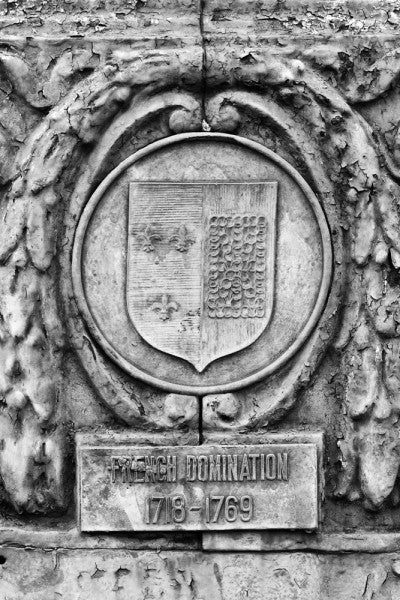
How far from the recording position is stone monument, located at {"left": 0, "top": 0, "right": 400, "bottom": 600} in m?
4.74

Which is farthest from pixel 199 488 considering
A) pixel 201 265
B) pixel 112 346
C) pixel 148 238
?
pixel 148 238

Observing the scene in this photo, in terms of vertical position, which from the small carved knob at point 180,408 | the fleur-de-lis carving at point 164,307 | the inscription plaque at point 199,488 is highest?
the fleur-de-lis carving at point 164,307

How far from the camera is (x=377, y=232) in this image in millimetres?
4816

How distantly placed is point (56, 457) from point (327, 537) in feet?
2.80

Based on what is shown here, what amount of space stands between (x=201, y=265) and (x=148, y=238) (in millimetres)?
184

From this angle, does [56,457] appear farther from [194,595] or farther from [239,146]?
[239,146]

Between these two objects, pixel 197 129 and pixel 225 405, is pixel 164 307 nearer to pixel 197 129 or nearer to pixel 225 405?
pixel 225 405

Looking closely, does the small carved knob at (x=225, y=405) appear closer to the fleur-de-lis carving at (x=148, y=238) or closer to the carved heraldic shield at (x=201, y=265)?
the carved heraldic shield at (x=201, y=265)

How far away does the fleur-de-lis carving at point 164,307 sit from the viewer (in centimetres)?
482

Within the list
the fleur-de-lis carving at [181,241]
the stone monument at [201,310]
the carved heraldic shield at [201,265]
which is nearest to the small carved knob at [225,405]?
the stone monument at [201,310]

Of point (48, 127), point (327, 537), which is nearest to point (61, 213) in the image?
point (48, 127)

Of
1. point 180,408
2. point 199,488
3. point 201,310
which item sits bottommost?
point 199,488

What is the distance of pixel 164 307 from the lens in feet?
15.8

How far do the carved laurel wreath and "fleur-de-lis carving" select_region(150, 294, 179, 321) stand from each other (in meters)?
0.23
